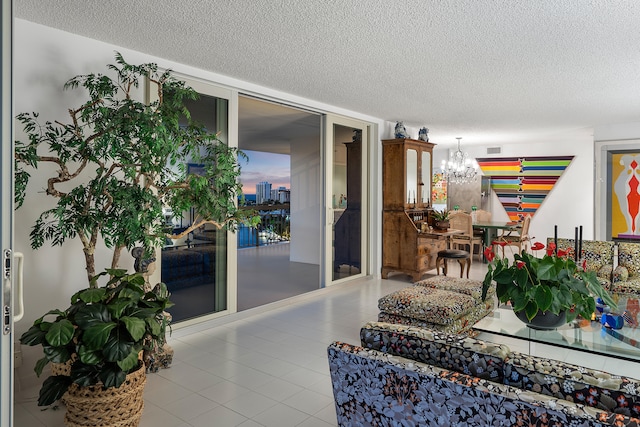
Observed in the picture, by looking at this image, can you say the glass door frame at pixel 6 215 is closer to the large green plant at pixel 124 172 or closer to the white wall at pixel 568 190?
the large green plant at pixel 124 172

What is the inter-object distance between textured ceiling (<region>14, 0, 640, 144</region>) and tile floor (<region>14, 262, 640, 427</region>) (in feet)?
8.22

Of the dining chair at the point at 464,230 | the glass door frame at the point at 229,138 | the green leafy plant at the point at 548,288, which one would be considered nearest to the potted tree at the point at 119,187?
the glass door frame at the point at 229,138

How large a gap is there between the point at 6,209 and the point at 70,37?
233 cm

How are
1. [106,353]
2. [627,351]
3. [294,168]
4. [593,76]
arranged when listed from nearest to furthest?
[106,353] < [627,351] < [593,76] < [294,168]

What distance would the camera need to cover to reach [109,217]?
8.39ft

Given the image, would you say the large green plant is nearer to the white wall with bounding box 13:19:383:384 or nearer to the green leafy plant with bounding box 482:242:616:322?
the white wall with bounding box 13:19:383:384

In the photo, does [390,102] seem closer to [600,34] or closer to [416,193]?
[416,193]

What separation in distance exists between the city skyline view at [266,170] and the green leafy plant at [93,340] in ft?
22.5

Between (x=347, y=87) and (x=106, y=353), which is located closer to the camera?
(x=106, y=353)

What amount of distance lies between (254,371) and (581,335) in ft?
7.53

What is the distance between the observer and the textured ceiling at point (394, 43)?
8.71 ft

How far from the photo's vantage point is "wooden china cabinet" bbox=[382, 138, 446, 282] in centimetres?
621

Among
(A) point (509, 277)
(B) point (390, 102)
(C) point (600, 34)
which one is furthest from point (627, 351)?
(B) point (390, 102)

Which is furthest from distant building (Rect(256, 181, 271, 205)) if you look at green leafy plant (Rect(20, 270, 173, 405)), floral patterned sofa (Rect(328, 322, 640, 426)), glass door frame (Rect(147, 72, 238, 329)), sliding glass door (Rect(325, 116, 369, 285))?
floral patterned sofa (Rect(328, 322, 640, 426))
